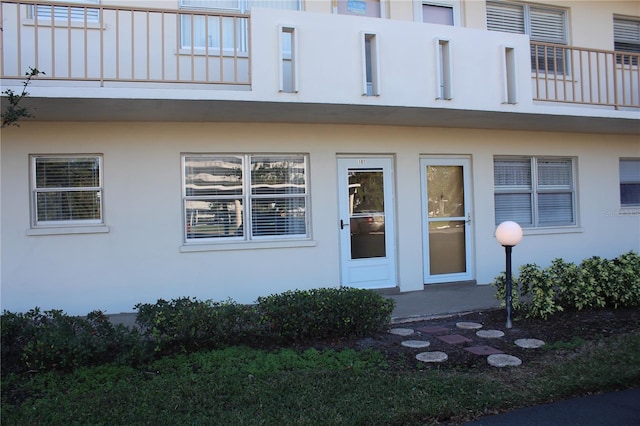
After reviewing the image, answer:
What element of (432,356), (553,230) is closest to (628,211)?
(553,230)

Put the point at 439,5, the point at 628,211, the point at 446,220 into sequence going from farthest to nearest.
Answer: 1. the point at 628,211
2. the point at 439,5
3. the point at 446,220

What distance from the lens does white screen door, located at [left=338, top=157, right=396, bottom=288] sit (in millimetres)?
8203

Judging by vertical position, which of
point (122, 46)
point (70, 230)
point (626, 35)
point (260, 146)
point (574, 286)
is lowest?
point (574, 286)

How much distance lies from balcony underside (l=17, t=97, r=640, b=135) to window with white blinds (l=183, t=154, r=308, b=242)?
2.31 ft

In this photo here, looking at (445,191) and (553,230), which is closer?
(445,191)

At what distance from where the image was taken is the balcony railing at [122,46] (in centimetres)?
686

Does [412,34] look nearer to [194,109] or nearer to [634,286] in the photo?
[194,109]

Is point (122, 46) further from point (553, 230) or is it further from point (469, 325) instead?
point (553, 230)

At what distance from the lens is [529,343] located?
5574mm

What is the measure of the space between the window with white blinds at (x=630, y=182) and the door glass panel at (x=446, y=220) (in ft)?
12.8

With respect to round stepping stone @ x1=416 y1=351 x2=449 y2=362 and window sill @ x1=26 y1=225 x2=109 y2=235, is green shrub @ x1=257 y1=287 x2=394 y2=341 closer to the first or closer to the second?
round stepping stone @ x1=416 y1=351 x2=449 y2=362

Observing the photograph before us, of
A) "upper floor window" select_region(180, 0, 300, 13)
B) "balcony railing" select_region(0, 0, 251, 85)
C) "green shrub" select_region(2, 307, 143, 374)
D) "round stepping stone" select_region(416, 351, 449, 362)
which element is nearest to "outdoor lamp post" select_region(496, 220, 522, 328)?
"round stepping stone" select_region(416, 351, 449, 362)

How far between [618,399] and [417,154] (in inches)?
202

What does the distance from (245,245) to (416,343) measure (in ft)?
10.5
